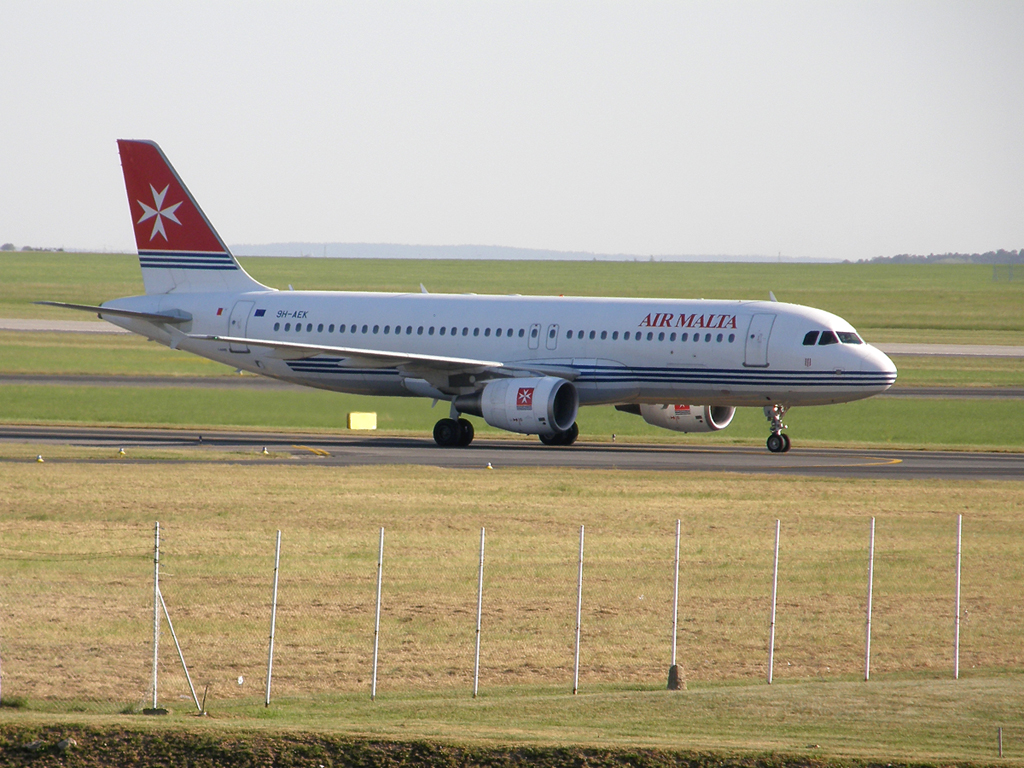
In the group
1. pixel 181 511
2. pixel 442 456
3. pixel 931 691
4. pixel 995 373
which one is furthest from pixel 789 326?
pixel 995 373

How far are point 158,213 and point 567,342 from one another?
17.5 meters

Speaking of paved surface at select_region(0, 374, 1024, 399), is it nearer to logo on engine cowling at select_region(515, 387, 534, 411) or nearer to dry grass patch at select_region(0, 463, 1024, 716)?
logo on engine cowling at select_region(515, 387, 534, 411)

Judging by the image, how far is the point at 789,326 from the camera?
4462 centimetres

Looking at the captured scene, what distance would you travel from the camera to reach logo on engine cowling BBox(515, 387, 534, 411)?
4491 cm

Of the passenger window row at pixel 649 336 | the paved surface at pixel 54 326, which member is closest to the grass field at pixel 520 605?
the passenger window row at pixel 649 336

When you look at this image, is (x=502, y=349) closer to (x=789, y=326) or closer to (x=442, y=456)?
(x=442, y=456)

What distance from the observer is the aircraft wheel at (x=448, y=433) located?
4784 centimetres

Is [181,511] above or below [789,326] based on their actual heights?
below

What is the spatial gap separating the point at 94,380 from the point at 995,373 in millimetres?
51656

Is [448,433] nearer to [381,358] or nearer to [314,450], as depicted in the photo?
[381,358]

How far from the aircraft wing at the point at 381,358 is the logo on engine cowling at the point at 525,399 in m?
2.35

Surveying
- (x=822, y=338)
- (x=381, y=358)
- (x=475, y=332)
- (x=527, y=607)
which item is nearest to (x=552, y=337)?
(x=475, y=332)

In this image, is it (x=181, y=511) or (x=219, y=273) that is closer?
(x=181, y=511)

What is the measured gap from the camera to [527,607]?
75.9ft
